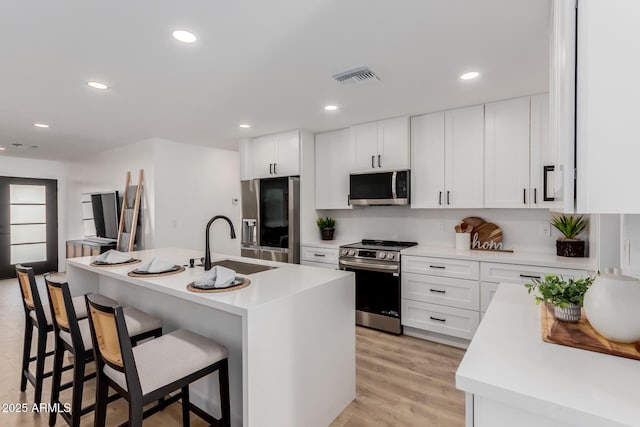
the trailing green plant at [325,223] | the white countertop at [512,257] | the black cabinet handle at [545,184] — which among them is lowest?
the white countertop at [512,257]

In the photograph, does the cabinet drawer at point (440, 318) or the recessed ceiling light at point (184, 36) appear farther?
the cabinet drawer at point (440, 318)

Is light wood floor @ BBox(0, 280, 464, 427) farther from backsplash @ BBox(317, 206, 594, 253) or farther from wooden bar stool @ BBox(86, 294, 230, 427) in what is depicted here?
backsplash @ BBox(317, 206, 594, 253)

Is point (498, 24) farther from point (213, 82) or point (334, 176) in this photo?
point (334, 176)

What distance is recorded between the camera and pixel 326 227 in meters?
4.34

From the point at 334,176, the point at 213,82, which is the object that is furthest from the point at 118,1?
the point at 334,176

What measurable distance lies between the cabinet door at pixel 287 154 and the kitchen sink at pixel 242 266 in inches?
71.0

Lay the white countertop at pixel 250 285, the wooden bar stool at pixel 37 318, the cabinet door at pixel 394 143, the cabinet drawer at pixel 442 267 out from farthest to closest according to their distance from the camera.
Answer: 1. the cabinet door at pixel 394 143
2. the cabinet drawer at pixel 442 267
3. the wooden bar stool at pixel 37 318
4. the white countertop at pixel 250 285

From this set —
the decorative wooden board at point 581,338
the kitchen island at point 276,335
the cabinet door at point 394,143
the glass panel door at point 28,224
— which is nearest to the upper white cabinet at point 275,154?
the cabinet door at point 394,143

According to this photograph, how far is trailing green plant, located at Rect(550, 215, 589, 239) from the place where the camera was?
2.86m

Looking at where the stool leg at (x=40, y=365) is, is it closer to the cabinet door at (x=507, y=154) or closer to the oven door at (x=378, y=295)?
the oven door at (x=378, y=295)

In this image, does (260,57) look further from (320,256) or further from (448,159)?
(320,256)

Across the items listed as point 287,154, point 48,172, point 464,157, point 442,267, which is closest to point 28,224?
point 48,172

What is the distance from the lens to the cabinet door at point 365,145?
3.72 meters

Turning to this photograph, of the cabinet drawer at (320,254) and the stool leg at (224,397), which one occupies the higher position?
the cabinet drawer at (320,254)
